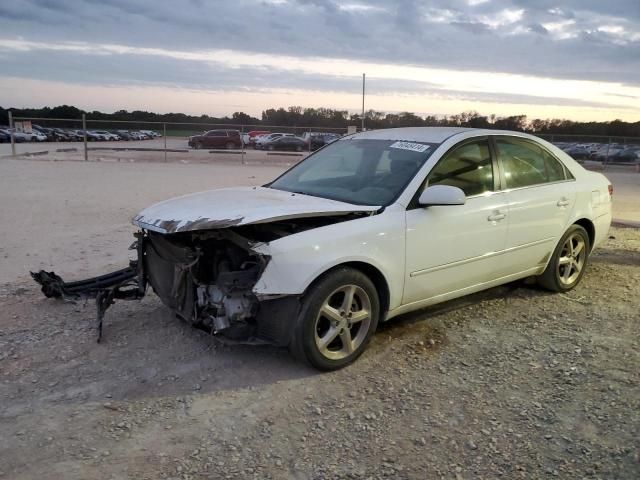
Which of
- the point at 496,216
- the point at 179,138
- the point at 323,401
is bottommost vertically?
the point at 323,401

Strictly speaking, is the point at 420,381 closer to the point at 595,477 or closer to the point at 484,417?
the point at 484,417

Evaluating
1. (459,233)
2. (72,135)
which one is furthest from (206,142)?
(459,233)

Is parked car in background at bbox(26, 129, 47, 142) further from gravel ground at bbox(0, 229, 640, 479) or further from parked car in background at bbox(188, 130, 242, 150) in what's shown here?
gravel ground at bbox(0, 229, 640, 479)

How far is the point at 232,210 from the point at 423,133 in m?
2.02

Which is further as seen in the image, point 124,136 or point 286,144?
point 124,136

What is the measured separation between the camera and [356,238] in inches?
153

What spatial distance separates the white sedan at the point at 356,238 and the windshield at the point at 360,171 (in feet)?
0.05

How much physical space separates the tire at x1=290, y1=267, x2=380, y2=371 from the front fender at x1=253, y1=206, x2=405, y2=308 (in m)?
0.11

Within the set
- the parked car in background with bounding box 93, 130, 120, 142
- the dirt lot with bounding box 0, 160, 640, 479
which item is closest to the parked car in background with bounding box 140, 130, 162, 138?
the parked car in background with bounding box 93, 130, 120, 142

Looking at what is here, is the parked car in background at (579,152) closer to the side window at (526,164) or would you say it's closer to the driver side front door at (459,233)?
the side window at (526,164)

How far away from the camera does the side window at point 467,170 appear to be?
15.0 feet

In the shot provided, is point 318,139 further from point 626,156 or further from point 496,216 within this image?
point 496,216

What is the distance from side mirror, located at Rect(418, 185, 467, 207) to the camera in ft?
13.6

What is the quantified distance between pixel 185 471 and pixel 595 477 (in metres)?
2.06
